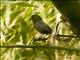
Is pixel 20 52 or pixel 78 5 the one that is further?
pixel 20 52

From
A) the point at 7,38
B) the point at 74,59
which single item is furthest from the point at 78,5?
the point at 7,38

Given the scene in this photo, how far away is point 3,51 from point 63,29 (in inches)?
9.7

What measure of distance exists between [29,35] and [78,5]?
808 millimetres

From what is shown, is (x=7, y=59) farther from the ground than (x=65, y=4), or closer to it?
closer to it

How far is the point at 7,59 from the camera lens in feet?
3.60

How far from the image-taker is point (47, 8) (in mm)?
1302

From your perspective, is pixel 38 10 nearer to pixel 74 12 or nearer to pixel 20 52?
pixel 20 52

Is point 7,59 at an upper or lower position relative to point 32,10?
lower

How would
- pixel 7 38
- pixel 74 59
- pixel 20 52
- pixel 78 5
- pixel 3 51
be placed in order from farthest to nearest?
1. pixel 7 38
2. pixel 3 51
3. pixel 20 52
4. pixel 74 59
5. pixel 78 5

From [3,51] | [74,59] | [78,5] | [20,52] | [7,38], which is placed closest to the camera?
[78,5]

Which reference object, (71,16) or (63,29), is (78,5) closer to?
(71,16)

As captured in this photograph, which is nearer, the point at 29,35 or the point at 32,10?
the point at 29,35

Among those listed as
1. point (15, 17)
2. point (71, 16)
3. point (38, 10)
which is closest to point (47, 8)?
point (38, 10)

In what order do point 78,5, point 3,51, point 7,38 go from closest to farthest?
point 78,5 → point 3,51 → point 7,38
